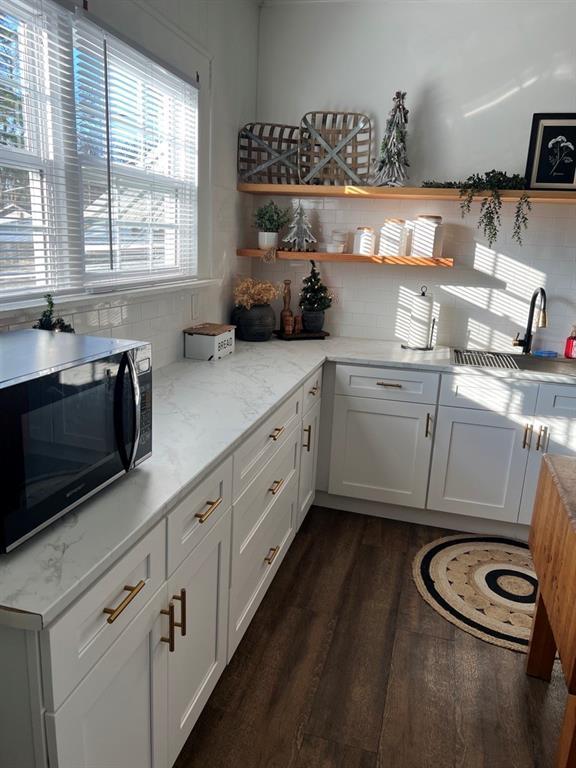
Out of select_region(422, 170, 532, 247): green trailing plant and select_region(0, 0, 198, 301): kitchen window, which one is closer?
select_region(0, 0, 198, 301): kitchen window

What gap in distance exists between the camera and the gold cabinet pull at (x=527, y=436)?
116 inches

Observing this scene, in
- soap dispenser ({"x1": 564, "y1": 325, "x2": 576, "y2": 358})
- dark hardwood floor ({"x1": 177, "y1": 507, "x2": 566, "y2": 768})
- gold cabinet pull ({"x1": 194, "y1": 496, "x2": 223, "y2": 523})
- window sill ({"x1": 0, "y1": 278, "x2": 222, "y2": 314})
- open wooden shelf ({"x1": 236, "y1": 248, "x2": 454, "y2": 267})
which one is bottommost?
dark hardwood floor ({"x1": 177, "y1": 507, "x2": 566, "y2": 768})

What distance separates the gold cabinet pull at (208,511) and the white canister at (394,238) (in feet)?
7.02

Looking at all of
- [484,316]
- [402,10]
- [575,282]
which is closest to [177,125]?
[402,10]

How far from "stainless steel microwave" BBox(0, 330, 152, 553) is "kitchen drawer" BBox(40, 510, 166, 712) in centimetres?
17

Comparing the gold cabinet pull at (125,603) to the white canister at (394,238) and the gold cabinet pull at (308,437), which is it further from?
the white canister at (394,238)

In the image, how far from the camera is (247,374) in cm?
256

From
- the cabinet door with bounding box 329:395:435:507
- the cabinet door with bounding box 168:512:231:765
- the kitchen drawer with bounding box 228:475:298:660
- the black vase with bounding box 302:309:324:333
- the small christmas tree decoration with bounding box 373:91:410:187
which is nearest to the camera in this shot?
the cabinet door with bounding box 168:512:231:765

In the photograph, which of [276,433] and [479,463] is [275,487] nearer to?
[276,433]

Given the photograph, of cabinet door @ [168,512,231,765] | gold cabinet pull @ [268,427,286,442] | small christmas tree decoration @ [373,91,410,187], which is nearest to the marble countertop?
gold cabinet pull @ [268,427,286,442]

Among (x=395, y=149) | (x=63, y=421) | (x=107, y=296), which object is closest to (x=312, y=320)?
(x=395, y=149)

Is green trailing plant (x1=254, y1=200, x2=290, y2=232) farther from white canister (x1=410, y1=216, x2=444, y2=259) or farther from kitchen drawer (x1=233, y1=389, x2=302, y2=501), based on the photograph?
kitchen drawer (x1=233, y1=389, x2=302, y2=501)

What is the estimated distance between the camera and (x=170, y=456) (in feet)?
5.22

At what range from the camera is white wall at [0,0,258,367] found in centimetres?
213
